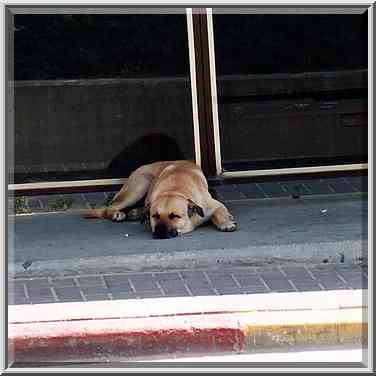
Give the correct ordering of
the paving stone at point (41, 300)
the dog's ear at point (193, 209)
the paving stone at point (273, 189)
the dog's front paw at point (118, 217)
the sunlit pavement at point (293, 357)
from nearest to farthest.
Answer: the sunlit pavement at point (293, 357) → the paving stone at point (41, 300) → the dog's ear at point (193, 209) → the dog's front paw at point (118, 217) → the paving stone at point (273, 189)

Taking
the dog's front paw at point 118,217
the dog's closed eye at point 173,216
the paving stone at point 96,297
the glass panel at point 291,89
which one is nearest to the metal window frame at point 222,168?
the glass panel at point 291,89

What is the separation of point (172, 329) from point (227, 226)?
72.3 inches

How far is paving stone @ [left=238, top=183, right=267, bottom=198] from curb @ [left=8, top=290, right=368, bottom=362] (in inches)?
106

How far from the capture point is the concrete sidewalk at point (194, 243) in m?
8.53

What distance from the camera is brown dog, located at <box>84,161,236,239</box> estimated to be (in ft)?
29.6

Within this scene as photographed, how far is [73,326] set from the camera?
7492mm

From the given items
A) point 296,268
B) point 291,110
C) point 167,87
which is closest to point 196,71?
point 167,87

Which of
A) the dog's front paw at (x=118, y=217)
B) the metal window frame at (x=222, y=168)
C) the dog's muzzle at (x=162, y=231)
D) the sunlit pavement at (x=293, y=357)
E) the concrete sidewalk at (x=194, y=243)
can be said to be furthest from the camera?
the metal window frame at (x=222, y=168)

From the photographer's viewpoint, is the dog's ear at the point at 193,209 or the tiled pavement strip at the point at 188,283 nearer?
the tiled pavement strip at the point at 188,283

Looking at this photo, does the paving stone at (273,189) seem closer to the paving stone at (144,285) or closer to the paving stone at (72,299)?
the paving stone at (144,285)

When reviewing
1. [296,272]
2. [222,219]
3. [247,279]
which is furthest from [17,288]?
[296,272]

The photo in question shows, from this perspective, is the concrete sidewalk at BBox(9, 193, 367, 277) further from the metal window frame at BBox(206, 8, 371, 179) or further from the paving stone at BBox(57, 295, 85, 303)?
the metal window frame at BBox(206, 8, 371, 179)

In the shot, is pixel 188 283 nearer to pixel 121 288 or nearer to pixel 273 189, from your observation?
pixel 121 288

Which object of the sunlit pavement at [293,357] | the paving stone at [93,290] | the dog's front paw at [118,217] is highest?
the dog's front paw at [118,217]
